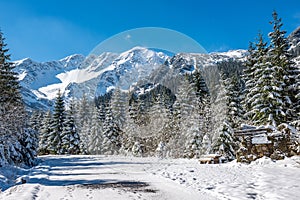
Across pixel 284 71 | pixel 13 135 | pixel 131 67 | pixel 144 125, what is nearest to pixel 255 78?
pixel 284 71

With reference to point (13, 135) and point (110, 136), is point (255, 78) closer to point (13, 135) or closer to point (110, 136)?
point (13, 135)

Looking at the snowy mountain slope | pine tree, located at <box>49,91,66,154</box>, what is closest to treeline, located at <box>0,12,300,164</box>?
pine tree, located at <box>49,91,66,154</box>

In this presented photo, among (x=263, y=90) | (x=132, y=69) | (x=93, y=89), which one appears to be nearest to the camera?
(x=132, y=69)

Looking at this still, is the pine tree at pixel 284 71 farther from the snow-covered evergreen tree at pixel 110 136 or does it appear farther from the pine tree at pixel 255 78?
the snow-covered evergreen tree at pixel 110 136

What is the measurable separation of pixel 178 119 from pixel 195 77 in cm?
682

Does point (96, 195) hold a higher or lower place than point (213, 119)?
lower

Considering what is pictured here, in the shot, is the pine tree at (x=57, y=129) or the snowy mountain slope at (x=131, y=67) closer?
the snowy mountain slope at (x=131, y=67)

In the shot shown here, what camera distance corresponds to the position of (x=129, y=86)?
16.0 meters

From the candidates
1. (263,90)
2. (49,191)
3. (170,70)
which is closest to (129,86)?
(170,70)

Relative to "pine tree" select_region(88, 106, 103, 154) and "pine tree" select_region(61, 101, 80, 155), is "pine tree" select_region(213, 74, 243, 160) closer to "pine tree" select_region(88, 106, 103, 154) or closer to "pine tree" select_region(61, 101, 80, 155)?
"pine tree" select_region(61, 101, 80, 155)

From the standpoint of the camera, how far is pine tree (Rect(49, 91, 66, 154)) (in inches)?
1596

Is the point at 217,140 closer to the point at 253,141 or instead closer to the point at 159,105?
the point at 253,141

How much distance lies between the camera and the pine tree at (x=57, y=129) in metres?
40.5

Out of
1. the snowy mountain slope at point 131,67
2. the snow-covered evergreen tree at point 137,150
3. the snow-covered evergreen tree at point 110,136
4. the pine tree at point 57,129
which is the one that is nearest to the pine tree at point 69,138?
the pine tree at point 57,129
